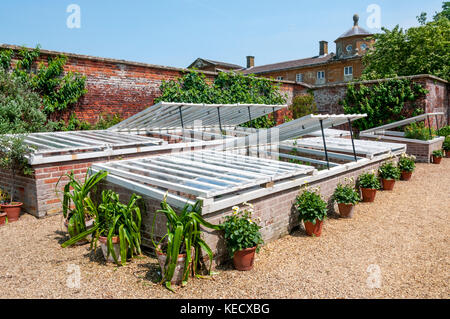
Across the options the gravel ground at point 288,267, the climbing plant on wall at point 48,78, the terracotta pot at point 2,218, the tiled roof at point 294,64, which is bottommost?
the gravel ground at point 288,267

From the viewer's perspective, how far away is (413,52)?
23203 mm

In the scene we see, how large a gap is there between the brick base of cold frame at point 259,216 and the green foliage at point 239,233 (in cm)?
15

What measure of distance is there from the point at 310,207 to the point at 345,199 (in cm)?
123

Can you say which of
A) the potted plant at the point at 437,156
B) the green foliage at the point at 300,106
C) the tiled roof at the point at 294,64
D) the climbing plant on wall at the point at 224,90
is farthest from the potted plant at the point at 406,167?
the tiled roof at the point at 294,64

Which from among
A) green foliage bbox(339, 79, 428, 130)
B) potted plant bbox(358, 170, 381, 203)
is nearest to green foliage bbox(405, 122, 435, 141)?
green foliage bbox(339, 79, 428, 130)

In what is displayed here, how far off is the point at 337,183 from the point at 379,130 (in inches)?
359

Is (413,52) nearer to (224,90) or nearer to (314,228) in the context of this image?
(224,90)

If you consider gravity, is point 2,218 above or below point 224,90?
below

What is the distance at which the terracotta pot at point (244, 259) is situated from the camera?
3.87 meters

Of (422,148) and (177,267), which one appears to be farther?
(422,148)

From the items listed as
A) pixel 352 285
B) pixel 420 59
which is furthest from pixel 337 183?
pixel 420 59

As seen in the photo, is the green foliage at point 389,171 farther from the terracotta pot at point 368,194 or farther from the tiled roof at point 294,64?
the tiled roof at point 294,64

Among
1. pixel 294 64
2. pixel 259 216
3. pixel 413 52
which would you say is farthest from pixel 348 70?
pixel 259 216

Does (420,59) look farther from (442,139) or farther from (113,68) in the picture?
(113,68)
